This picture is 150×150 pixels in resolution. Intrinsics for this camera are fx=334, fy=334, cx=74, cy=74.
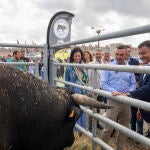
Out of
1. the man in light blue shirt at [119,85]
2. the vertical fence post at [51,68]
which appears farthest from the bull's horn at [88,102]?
the vertical fence post at [51,68]

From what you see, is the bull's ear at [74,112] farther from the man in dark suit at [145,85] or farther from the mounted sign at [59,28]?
the mounted sign at [59,28]

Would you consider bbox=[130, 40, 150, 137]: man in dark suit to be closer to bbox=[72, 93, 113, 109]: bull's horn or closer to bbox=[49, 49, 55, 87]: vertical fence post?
bbox=[72, 93, 113, 109]: bull's horn

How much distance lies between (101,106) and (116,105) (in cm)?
105

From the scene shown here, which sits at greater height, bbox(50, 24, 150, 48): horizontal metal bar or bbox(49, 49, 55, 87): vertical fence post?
bbox(50, 24, 150, 48): horizontal metal bar

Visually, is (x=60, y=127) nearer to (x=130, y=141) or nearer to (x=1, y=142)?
(x=1, y=142)

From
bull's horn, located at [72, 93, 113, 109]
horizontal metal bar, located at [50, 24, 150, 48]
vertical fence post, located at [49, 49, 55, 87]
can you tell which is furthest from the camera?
vertical fence post, located at [49, 49, 55, 87]

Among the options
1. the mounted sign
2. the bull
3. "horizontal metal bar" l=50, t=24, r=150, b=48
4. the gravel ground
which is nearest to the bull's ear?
the bull

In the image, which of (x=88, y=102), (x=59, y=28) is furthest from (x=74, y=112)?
Answer: (x=59, y=28)

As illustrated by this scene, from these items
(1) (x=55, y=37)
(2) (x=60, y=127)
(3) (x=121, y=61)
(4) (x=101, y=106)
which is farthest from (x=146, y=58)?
(1) (x=55, y=37)

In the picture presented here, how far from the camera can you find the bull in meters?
3.29

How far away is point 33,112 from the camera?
340cm

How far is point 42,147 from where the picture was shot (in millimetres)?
3623

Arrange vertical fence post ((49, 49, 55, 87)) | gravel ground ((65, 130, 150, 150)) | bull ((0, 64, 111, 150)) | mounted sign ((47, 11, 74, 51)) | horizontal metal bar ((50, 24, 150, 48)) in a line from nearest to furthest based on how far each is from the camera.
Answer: horizontal metal bar ((50, 24, 150, 48))
bull ((0, 64, 111, 150))
gravel ground ((65, 130, 150, 150))
vertical fence post ((49, 49, 55, 87))
mounted sign ((47, 11, 74, 51))

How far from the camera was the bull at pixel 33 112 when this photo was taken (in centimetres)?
329
